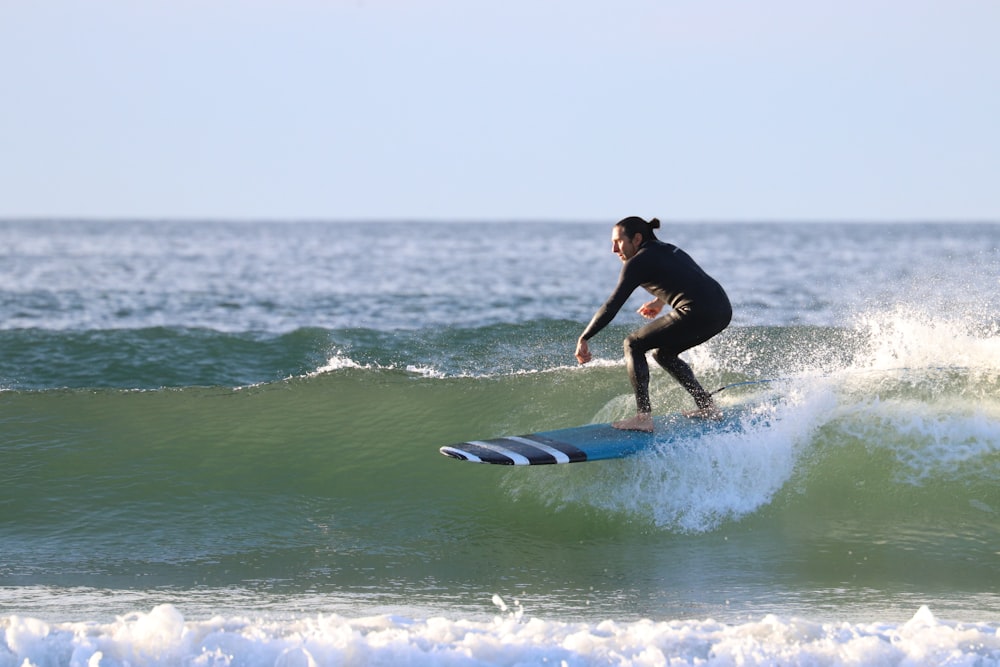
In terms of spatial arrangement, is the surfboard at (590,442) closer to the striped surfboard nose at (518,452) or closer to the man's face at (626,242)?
the striped surfboard nose at (518,452)

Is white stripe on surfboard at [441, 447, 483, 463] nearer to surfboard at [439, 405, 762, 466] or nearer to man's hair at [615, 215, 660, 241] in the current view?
surfboard at [439, 405, 762, 466]

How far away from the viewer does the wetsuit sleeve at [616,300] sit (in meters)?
6.67

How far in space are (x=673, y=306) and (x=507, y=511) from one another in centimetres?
179

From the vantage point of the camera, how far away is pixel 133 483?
805 cm

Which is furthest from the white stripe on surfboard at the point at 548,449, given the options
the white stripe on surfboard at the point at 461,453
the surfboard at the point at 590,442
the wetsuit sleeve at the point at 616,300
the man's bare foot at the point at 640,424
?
the wetsuit sleeve at the point at 616,300

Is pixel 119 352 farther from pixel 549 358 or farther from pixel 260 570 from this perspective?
pixel 260 570

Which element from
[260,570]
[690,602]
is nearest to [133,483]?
[260,570]

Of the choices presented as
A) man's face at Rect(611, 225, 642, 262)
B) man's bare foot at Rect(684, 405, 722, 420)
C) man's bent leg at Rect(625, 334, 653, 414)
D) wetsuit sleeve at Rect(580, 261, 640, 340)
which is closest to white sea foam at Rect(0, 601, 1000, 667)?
wetsuit sleeve at Rect(580, 261, 640, 340)

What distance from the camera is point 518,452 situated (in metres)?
6.83

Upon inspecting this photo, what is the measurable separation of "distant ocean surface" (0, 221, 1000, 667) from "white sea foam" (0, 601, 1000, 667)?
→ 13mm

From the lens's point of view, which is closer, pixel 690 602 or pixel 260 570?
pixel 690 602

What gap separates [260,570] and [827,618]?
3192 mm

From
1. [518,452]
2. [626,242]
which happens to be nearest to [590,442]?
[518,452]

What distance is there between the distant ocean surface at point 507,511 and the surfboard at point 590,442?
13cm
